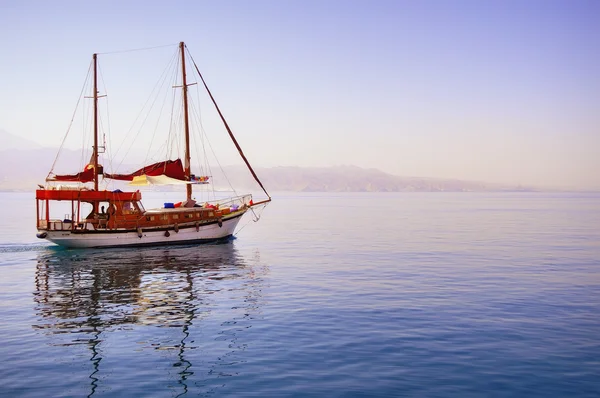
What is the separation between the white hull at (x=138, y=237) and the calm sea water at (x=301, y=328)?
309 inches

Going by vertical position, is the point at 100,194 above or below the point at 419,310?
above

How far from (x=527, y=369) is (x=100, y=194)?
1724 inches

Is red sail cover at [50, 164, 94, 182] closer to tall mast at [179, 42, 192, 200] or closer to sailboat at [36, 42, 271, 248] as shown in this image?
sailboat at [36, 42, 271, 248]

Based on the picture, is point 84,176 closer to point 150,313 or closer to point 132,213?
point 132,213

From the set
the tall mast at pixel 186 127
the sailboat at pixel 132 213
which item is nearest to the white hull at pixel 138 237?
the sailboat at pixel 132 213

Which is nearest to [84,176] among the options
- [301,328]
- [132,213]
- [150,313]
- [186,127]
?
[132,213]

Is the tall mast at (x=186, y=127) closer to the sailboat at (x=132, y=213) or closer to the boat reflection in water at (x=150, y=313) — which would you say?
the sailboat at (x=132, y=213)

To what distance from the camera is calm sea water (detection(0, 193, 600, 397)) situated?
15.1 m

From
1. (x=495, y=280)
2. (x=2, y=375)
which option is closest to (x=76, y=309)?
(x=2, y=375)

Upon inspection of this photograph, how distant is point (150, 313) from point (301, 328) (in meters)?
7.15

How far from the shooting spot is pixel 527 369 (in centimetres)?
1614

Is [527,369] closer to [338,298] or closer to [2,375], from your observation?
[338,298]

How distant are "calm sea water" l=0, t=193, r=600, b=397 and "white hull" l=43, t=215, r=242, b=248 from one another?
7.85 metres

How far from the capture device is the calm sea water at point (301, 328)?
1506 centimetres
